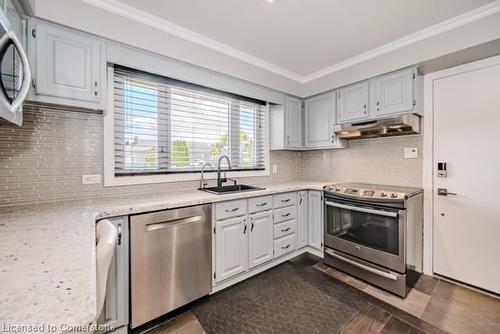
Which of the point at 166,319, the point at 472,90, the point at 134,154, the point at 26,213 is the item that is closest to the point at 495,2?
the point at 472,90

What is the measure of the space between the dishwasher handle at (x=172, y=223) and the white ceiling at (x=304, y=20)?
1783 mm

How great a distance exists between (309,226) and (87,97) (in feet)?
9.18

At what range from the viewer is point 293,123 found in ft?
11.0

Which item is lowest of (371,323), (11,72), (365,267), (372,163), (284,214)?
(371,323)

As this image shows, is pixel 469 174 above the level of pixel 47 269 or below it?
above

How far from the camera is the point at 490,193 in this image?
6.86 feet

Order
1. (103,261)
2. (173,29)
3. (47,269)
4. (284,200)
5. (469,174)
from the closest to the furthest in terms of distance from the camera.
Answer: (47,269) < (103,261) < (173,29) < (469,174) < (284,200)

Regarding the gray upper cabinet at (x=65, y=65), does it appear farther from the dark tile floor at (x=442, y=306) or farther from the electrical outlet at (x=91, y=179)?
the dark tile floor at (x=442, y=306)

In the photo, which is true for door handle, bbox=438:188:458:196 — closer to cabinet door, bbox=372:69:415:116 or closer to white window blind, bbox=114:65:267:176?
cabinet door, bbox=372:69:415:116

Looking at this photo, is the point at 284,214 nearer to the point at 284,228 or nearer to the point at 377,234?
the point at 284,228

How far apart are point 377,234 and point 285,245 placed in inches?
40.8

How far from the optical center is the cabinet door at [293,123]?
128 inches

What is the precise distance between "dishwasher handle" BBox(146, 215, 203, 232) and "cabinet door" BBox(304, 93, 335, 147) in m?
2.14

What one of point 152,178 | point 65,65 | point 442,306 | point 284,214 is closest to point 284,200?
point 284,214
